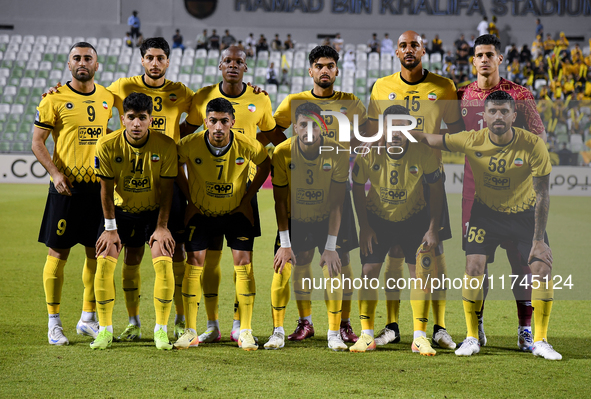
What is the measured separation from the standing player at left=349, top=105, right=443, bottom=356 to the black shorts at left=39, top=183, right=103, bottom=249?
1976mm

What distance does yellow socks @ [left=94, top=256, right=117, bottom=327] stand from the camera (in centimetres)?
408

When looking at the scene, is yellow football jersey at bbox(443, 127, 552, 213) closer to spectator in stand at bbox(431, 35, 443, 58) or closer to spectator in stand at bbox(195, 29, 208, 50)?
spectator in stand at bbox(431, 35, 443, 58)

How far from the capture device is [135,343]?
167 inches

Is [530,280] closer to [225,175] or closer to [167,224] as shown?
[225,175]

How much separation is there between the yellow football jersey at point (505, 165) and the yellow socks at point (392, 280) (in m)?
0.77

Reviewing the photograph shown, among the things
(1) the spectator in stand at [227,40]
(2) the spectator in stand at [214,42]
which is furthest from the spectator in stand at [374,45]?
(2) the spectator in stand at [214,42]

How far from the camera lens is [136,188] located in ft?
13.5

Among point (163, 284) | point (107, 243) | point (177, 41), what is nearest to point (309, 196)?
point (163, 284)

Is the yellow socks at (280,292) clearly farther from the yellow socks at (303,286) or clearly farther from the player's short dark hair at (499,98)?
the player's short dark hair at (499,98)

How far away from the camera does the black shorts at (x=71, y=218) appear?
4.40m

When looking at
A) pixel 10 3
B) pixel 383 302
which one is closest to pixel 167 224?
pixel 383 302

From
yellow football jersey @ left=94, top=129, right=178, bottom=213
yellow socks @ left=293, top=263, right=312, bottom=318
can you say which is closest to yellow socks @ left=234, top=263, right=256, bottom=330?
yellow socks @ left=293, top=263, right=312, bottom=318

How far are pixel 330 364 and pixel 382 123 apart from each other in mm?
1755

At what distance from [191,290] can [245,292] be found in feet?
1.25
